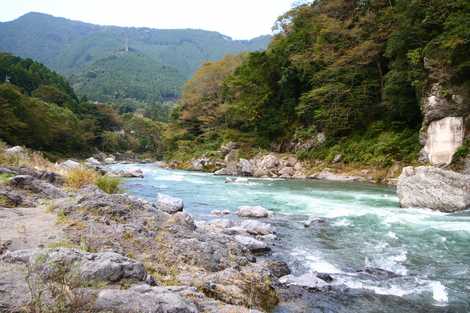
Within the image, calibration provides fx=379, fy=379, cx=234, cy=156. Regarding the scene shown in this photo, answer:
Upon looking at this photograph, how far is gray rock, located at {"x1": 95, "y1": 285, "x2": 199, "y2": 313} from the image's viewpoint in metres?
3.56

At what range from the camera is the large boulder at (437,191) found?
14508mm

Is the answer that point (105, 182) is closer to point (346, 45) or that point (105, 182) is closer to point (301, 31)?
point (346, 45)

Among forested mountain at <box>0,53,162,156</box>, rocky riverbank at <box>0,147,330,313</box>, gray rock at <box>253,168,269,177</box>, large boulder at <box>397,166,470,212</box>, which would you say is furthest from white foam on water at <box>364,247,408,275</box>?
forested mountain at <box>0,53,162,156</box>

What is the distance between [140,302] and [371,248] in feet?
23.8

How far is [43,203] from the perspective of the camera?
8617mm

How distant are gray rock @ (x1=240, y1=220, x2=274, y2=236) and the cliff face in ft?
48.8

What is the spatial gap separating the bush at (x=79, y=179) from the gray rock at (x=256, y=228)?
4977mm

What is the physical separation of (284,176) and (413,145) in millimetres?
9860

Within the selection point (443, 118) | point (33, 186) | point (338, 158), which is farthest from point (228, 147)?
point (33, 186)

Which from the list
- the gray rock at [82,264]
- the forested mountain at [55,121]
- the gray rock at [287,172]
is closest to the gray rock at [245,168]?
the gray rock at [287,172]

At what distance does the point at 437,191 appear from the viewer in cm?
1494

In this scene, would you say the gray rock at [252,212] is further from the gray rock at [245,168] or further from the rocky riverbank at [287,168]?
the gray rock at [245,168]

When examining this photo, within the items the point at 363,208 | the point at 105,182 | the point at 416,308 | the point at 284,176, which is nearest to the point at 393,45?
the point at 284,176

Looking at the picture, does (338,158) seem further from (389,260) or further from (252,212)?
(389,260)
